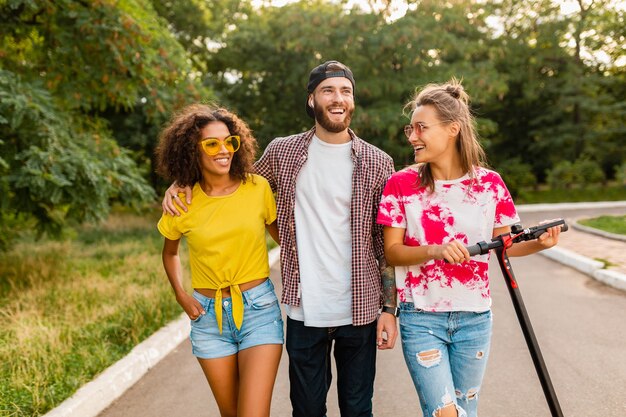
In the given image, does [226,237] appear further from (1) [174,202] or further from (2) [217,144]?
(2) [217,144]

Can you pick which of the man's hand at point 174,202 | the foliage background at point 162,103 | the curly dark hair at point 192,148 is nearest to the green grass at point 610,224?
the foliage background at point 162,103

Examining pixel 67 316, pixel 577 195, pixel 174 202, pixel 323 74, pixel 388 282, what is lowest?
pixel 577 195

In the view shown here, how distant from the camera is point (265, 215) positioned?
316 cm

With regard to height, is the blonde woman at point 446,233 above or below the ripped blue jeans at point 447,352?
above

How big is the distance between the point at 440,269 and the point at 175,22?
25.4 meters

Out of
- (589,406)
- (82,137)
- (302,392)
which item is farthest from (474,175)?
(82,137)

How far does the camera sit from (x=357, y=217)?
3020mm

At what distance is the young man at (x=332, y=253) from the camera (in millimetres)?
3039

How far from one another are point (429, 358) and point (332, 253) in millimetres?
690

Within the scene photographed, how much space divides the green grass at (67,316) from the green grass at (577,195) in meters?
21.1

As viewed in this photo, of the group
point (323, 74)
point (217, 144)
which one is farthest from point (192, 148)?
point (323, 74)

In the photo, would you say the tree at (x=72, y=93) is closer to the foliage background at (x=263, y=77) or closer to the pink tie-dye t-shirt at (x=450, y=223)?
the foliage background at (x=263, y=77)

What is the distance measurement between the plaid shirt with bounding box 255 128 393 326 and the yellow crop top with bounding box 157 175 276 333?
123mm

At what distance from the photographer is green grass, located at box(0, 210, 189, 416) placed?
15.1 ft
